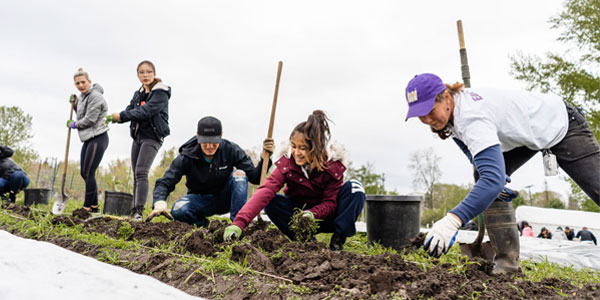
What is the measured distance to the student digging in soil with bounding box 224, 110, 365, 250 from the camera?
288 centimetres

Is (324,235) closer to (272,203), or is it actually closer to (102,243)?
(272,203)

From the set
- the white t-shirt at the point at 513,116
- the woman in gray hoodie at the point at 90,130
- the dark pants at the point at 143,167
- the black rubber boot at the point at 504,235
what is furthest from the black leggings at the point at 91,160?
the black rubber boot at the point at 504,235

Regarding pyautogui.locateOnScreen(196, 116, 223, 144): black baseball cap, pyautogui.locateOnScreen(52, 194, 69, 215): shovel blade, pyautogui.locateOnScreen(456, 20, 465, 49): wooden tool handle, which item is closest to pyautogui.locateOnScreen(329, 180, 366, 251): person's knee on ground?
pyautogui.locateOnScreen(196, 116, 223, 144): black baseball cap

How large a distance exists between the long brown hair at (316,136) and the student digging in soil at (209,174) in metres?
0.81

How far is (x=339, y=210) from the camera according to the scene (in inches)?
121

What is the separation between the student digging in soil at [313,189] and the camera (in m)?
2.88

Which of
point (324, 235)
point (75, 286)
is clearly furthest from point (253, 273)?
point (324, 235)

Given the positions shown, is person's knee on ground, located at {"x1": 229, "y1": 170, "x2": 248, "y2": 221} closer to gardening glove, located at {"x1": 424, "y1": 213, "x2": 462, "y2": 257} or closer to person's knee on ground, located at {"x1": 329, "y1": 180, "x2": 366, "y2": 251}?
person's knee on ground, located at {"x1": 329, "y1": 180, "x2": 366, "y2": 251}

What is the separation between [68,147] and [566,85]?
12706 mm

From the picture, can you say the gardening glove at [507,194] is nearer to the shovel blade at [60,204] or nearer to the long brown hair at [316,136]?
the long brown hair at [316,136]

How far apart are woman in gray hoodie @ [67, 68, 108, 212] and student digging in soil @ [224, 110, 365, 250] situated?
2.46m

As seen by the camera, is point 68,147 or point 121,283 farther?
point 68,147

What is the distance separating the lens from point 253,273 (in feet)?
6.66

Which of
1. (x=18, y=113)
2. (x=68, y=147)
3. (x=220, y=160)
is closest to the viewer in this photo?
(x=220, y=160)
